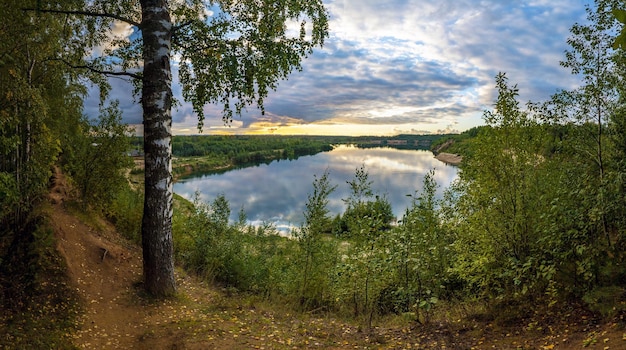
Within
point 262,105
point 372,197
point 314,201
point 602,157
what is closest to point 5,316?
point 262,105

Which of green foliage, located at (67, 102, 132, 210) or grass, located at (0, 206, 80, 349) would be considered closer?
grass, located at (0, 206, 80, 349)

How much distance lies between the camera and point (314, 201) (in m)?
9.83

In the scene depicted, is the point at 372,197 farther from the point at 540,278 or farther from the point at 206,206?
the point at 206,206

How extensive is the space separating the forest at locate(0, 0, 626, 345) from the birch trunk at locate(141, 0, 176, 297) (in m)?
1.46

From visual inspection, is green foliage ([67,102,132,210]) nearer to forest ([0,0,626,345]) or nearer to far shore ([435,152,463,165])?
forest ([0,0,626,345])

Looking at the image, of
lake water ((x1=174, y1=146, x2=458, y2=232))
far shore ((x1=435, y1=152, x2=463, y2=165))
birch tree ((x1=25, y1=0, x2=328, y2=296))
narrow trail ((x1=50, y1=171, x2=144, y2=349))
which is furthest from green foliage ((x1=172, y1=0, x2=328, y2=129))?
far shore ((x1=435, y1=152, x2=463, y2=165))

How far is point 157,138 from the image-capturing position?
6.72 m

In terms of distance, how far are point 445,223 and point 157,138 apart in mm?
7899

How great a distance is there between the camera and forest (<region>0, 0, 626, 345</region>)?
5.37 meters

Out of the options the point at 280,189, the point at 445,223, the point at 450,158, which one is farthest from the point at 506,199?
the point at 450,158

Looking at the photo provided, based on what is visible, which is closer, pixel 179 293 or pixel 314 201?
pixel 179 293

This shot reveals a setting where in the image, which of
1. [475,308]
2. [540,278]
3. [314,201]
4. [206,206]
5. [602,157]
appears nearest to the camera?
[540,278]

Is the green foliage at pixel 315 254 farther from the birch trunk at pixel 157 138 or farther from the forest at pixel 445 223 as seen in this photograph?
the birch trunk at pixel 157 138

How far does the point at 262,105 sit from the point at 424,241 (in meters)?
4.18
